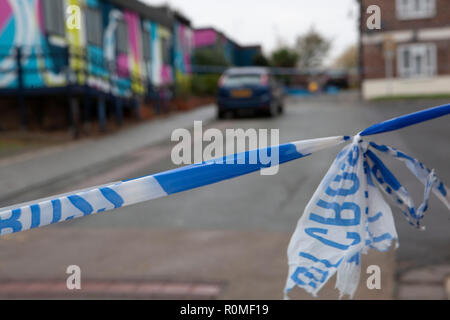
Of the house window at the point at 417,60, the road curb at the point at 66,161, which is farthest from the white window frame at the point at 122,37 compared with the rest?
the house window at the point at 417,60

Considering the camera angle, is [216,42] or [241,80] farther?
[216,42]

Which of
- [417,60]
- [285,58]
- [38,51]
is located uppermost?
[285,58]

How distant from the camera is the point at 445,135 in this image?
1070cm

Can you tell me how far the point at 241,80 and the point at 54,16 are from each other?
17.9 feet

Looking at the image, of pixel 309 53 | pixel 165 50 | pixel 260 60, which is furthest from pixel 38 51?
pixel 260 60

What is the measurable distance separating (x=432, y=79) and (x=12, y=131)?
68.9 feet

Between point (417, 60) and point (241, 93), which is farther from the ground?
point (417, 60)

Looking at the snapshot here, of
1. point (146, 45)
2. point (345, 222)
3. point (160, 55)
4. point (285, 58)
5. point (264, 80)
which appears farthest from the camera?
point (285, 58)

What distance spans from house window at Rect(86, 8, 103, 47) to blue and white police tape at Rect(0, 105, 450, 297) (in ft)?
50.7

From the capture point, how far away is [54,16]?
13.8 m

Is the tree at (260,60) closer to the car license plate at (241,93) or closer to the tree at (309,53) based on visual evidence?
the tree at (309,53)

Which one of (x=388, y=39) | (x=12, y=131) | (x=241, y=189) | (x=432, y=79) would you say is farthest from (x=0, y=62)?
(x=432, y=79)

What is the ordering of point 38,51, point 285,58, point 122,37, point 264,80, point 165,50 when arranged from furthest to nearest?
point 285,58 < point 165,50 < point 122,37 < point 264,80 < point 38,51

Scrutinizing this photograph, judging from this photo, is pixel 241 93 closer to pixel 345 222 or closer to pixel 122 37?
→ pixel 122 37
